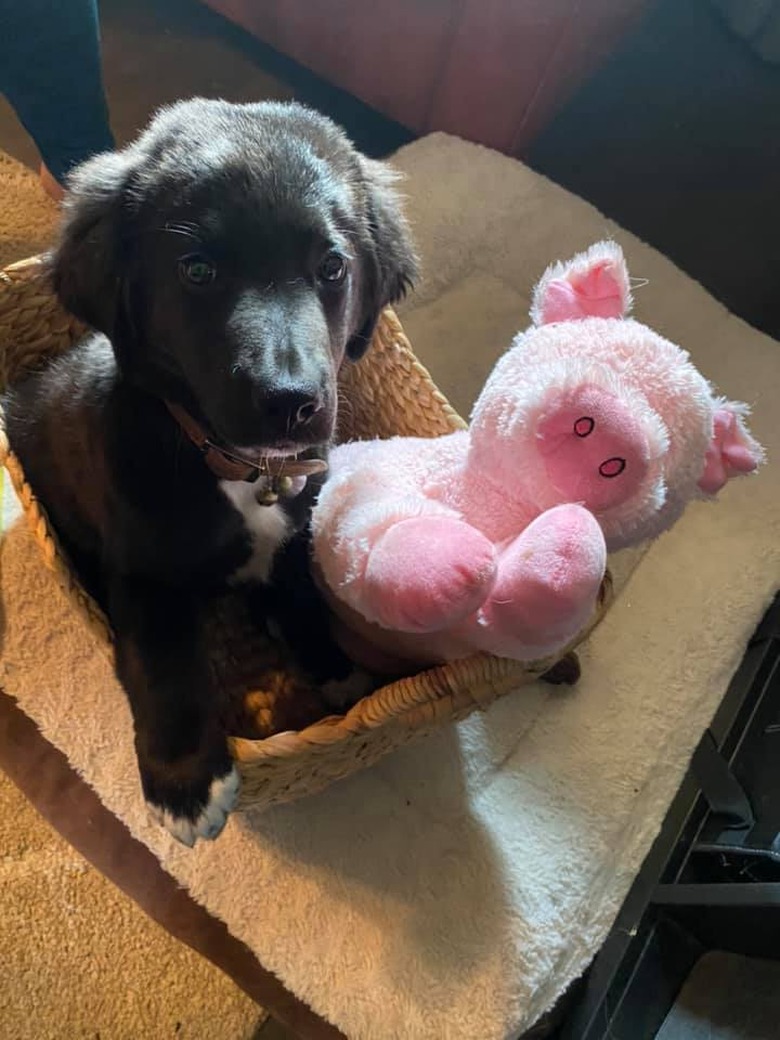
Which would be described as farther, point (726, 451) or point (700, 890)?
point (700, 890)

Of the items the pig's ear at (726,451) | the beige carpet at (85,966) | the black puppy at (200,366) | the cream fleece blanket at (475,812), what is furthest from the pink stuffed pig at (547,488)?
the beige carpet at (85,966)

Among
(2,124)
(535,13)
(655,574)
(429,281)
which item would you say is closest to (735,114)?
(535,13)

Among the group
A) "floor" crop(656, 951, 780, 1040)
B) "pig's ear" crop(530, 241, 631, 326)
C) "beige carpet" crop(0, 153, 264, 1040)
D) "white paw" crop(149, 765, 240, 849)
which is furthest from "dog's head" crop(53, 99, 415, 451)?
"floor" crop(656, 951, 780, 1040)

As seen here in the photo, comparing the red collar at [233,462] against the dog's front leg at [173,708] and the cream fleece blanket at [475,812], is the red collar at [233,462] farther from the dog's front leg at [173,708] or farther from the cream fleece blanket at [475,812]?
the cream fleece blanket at [475,812]

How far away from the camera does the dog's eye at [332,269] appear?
1012 millimetres

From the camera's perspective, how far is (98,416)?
1.17m

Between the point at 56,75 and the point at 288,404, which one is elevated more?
the point at 288,404

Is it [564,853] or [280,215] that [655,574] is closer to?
[564,853]

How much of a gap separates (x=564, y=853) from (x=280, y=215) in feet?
3.08

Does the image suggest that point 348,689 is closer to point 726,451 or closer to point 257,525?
point 257,525

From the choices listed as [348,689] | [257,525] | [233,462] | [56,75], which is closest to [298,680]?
[348,689]

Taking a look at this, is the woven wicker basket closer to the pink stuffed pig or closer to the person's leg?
the pink stuffed pig

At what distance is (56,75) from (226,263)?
96 centimetres

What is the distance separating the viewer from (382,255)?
1155 millimetres
